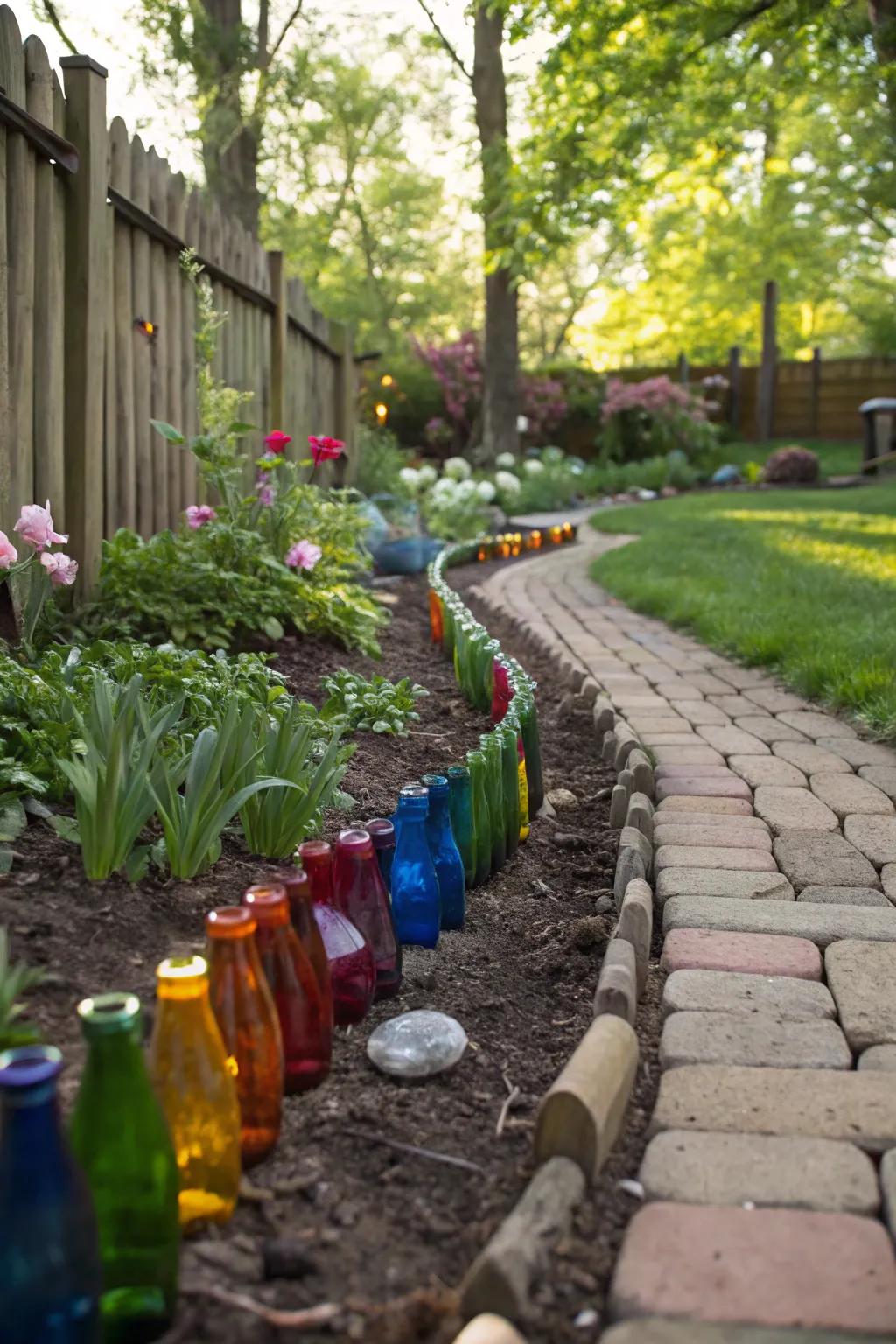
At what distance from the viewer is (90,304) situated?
12.6 feet

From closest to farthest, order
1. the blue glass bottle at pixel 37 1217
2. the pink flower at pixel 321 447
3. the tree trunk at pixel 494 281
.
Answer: the blue glass bottle at pixel 37 1217 < the pink flower at pixel 321 447 < the tree trunk at pixel 494 281

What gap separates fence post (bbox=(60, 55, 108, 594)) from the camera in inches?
149

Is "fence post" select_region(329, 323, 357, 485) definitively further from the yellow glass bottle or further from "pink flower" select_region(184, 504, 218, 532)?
the yellow glass bottle

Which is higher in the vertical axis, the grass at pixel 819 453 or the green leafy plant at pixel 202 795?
the grass at pixel 819 453

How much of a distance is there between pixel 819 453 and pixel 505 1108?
17.8 metres

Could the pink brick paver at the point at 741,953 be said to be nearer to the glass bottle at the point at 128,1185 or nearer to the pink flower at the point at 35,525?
the glass bottle at the point at 128,1185

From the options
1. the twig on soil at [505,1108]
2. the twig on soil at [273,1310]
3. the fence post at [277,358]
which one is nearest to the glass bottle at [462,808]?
the twig on soil at [505,1108]

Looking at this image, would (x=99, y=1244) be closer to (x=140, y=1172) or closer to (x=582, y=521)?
(x=140, y=1172)

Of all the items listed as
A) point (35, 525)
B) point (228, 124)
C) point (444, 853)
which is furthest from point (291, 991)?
point (228, 124)

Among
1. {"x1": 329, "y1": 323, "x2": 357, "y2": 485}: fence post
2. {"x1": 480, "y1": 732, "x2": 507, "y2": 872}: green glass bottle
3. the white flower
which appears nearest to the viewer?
Result: {"x1": 480, "y1": 732, "x2": 507, "y2": 872}: green glass bottle

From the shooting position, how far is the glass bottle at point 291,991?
1621mm

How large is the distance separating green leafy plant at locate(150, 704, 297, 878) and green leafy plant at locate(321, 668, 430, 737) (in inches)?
38.0

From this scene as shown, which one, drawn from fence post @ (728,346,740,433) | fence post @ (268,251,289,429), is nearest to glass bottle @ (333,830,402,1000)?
fence post @ (268,251,289,429)

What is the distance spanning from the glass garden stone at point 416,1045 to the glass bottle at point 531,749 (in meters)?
1.12
